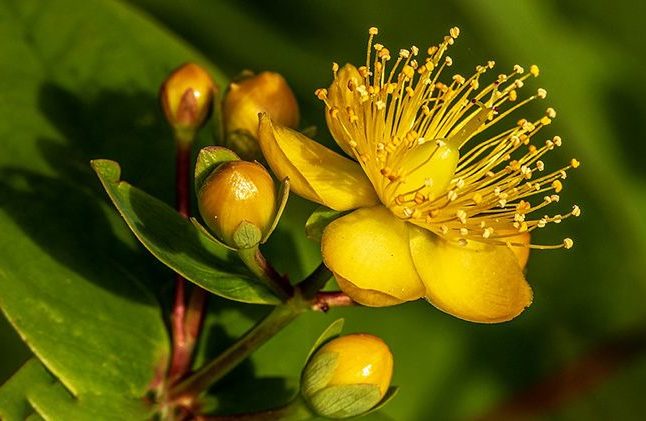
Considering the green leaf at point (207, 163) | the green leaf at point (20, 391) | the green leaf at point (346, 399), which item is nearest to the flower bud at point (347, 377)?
the green leaf at point (346, 399)

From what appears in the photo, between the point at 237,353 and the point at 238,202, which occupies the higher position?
the point at 238,202

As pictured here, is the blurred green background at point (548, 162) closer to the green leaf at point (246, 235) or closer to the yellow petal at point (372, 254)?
the yellow petal at point (372, 254)

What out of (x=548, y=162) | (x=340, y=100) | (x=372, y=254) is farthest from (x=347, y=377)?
(x=548, y=162)

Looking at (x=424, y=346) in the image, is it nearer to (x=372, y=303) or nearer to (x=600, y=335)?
(x=600, y=335)

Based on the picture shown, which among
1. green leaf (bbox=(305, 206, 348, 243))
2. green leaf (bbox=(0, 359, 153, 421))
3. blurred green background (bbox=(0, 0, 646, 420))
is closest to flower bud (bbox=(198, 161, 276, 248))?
green leaf (bbox=(305, 206, 348, 243))

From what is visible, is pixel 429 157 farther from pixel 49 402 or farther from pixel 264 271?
pixel 49 402

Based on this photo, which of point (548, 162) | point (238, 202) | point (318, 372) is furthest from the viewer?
point (548, 162)
